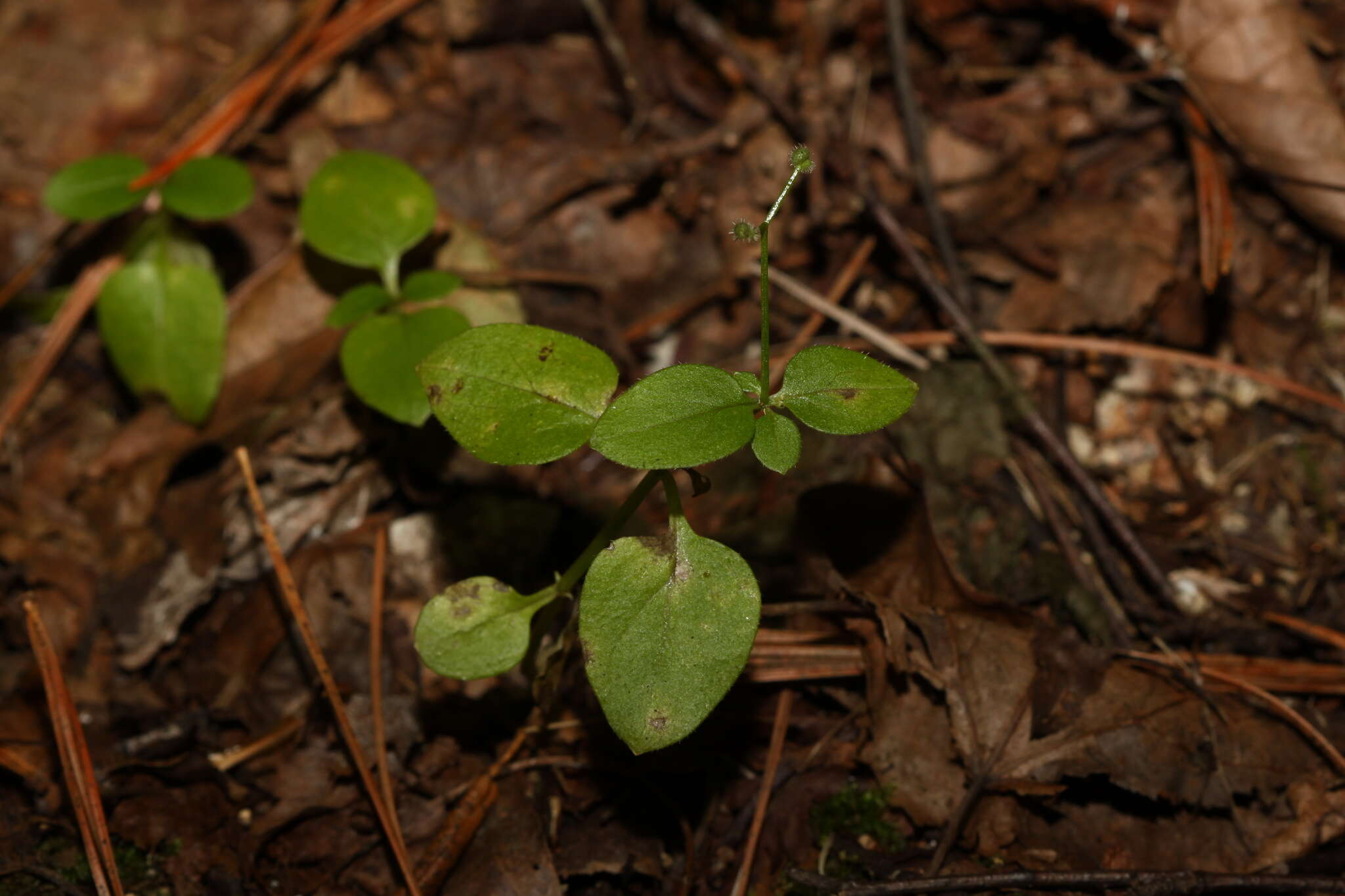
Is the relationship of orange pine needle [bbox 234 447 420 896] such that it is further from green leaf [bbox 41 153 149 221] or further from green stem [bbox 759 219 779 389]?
green stem [bbox 759 219 779 389]

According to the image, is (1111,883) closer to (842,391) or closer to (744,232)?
(842,391)

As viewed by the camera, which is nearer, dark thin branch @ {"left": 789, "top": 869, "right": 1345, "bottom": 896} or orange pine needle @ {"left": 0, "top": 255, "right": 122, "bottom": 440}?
dark thin branch @ {"left": 789, "top": 869, "right": 1345, "bottom": 896}

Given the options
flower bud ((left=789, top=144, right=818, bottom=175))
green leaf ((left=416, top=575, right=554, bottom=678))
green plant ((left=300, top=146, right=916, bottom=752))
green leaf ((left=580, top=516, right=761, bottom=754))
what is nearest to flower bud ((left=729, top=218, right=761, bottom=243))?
green plant ((left=300, top=146, right=916, bottom=752))

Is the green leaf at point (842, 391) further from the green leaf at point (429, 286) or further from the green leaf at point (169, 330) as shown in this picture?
the green leaf at point (169, 330)

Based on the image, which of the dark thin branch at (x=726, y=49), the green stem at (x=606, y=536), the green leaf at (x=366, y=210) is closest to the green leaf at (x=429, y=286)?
the green leaf at (x=366, y=210)

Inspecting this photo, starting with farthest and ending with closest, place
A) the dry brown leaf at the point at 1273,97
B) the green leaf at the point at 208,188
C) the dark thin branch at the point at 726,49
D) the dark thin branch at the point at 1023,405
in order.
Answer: the dark thin branch at the point at 726,49 → the dry brown leaf at the point at 1273,97 → the green leaf at the point at 208,188 → the dark thin branch at the point at 1023,405

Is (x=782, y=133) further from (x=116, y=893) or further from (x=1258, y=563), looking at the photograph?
(x=116, y=893)

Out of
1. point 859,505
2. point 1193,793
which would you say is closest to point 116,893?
point 859,505
